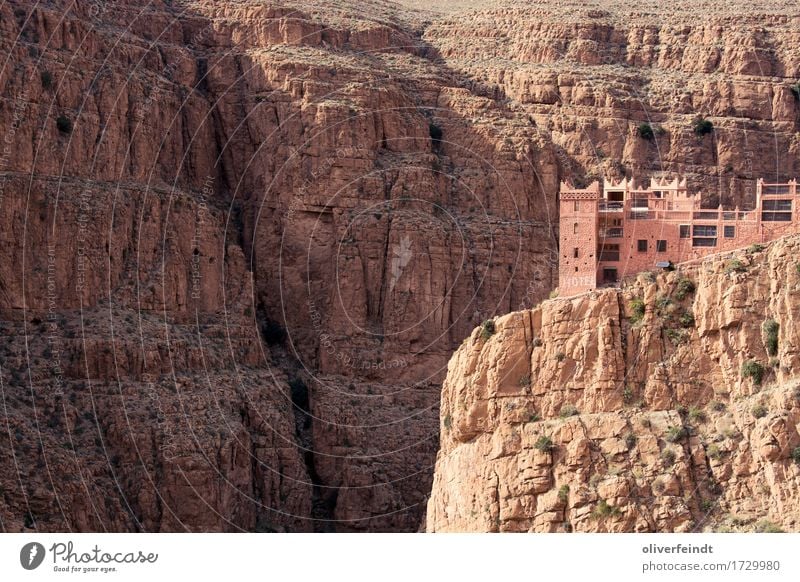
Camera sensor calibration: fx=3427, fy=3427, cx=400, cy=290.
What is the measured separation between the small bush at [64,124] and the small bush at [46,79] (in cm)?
165

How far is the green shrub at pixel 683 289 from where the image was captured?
146 m

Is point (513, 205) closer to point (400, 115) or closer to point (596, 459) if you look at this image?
point (400, 115)

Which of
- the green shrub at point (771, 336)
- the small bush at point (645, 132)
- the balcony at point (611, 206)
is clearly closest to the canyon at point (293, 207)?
the small bush at point (645, 132)

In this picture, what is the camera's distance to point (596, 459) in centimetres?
14312

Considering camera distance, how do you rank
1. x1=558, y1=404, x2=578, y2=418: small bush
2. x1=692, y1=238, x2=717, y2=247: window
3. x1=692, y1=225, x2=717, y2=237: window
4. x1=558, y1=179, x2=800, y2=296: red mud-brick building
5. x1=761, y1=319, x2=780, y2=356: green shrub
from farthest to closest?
x1=692, y1=225, x2=717, y2=237: window, x1=692, y1=238, x2=717, y2=247: window, x1=558, y1=179, x2=800, y2=296: red mud-brick building, x1=558, y1=404, x2=578, y2=418: small bush, x1=761, y1=319, x2=780, y2=356: green shrub

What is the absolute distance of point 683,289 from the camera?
146 m

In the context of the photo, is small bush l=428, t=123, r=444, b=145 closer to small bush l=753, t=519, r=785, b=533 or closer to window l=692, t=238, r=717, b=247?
window l=692, t=238, r=717, b=247

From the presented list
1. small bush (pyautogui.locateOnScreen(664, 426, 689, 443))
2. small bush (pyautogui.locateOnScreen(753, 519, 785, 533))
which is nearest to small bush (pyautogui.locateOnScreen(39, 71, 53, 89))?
small bush (pyautogui.locateOnScreen(664, 426, 689, 443))

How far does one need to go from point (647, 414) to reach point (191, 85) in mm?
46415

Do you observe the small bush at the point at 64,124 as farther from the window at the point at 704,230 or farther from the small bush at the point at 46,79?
the window at the point at 704,230

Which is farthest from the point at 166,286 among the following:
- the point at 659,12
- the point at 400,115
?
the point at 659,12

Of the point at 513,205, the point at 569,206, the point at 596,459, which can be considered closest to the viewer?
the point at 596,459

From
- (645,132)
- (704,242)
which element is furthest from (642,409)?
(645,132)

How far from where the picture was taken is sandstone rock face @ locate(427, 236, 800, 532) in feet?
462
